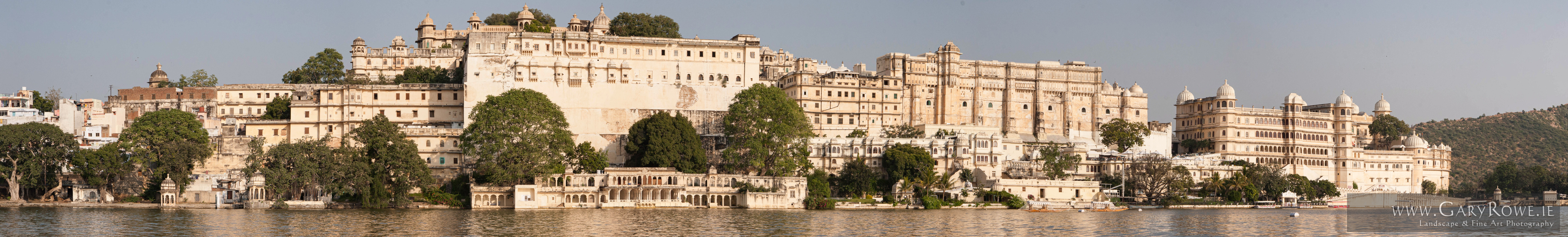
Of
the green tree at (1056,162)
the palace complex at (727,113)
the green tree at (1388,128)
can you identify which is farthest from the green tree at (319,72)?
the green tree at (1388,128)

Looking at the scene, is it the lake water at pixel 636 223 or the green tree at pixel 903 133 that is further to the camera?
the green tree at pixel 903 133

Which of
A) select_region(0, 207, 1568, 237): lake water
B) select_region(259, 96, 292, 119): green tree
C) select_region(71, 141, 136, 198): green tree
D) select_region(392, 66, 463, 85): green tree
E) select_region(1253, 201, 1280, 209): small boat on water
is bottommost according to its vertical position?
select_region(1253, 201, 1280, 209): small boat on water

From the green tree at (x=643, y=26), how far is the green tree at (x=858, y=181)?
16.7 metres

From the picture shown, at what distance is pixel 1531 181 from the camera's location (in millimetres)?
89750

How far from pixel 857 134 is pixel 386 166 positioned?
27.0 metres

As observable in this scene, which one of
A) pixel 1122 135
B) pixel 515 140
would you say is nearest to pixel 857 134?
pixel 1122 135

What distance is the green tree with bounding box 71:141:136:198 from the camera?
62969mm

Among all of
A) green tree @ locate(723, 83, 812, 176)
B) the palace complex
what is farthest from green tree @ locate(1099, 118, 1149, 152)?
green tree @ locate(723, 83, 812, 176)

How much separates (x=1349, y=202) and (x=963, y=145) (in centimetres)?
2671

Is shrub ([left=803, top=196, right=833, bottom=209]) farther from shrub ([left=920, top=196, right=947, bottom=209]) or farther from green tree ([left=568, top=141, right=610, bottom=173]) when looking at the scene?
green tree ([left=568, top=141, right=610, bottom=173])

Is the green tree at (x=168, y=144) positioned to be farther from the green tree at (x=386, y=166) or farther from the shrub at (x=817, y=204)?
the shrub at (x=817, y=204)

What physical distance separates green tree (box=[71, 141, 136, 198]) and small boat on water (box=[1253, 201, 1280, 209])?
57.0m

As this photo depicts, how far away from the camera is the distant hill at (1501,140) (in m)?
112

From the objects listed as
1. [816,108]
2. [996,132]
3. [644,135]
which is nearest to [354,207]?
[644,135]
